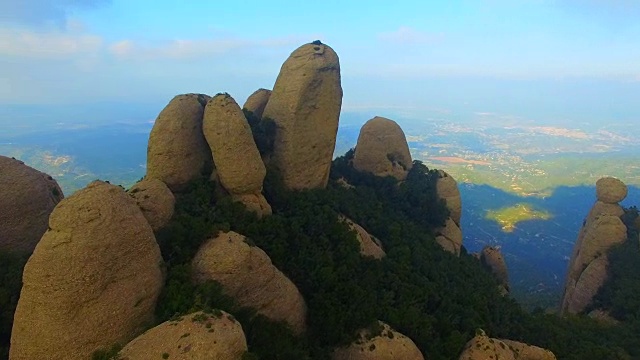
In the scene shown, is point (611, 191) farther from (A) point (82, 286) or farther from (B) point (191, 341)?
(A) point (82, 286)

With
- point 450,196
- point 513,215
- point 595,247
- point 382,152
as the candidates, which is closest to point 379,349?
point 382,152

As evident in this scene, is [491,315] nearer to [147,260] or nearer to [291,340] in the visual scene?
[291,340]

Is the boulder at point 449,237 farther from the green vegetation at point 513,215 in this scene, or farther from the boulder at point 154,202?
the green vegetation at point 513,215

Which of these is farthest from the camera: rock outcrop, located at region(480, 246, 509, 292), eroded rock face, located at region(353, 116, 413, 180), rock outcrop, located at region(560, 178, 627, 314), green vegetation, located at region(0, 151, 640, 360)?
rock outcrop, located at region(480, 246, 509, 292)

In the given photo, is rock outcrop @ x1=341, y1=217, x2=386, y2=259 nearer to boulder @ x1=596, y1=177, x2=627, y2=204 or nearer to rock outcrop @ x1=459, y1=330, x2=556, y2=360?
rock outcrop @ x1=459, y1=330, x2=556, y2=360

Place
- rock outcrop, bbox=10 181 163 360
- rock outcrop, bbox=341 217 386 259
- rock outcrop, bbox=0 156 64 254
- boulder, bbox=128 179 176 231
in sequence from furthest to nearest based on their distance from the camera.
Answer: rock outcrop, bbox=341 217 386 259 < boulder, bbox=128 179 176 231 < rock outcrop, bbox=0 156 64 254 < rock outcrop, bbox=10 181 163 360

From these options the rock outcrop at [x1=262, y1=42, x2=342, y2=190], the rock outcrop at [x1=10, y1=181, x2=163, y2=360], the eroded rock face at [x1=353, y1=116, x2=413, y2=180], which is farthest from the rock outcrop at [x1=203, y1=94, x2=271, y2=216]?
the eroded rock face at [x1=353, y1=116, x2=413, y2=180]

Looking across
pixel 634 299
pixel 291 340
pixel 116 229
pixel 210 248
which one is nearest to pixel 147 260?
pixel 116 229
